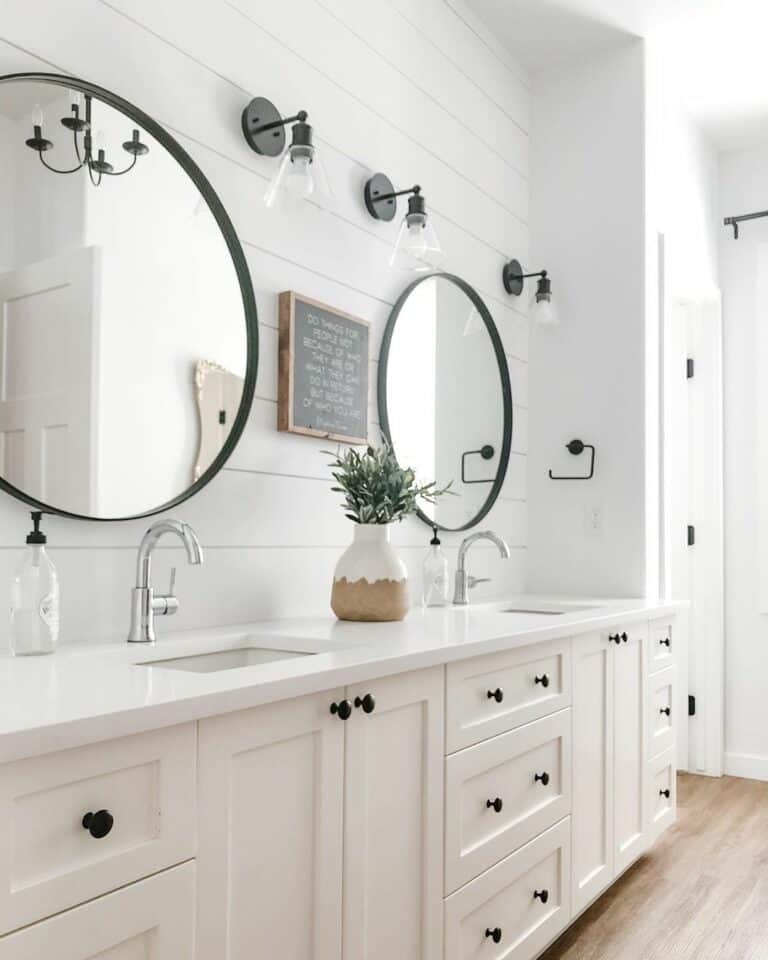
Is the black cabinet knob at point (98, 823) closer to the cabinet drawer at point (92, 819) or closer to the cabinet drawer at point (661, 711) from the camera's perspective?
the cabinet drawer at point (92, 819)

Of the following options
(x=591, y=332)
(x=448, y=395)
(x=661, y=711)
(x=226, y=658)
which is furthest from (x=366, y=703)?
(x=591, y=332)

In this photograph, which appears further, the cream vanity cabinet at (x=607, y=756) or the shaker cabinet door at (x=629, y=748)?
the shaker cabinet door at (x=629, y=748)

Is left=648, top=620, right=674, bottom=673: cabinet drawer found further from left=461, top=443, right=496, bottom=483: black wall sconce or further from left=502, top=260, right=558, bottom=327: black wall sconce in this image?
left=502, top=260, right=558, bottom=327: black wall sconce

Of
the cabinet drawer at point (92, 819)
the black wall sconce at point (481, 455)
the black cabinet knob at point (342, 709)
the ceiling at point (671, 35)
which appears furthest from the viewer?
the ceiling at point (671, 35)

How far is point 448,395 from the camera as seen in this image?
2801 millimetres

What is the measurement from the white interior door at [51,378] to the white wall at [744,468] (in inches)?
121

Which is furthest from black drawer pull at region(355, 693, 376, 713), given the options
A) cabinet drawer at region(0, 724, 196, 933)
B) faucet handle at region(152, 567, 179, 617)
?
faucet handle at region(152, 567, 179, 617)

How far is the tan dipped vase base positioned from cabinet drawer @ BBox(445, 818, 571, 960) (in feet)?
1.89

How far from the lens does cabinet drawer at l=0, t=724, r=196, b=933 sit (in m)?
0.95

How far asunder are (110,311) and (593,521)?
198cm

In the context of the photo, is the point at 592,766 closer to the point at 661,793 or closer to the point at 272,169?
the point at 661,793

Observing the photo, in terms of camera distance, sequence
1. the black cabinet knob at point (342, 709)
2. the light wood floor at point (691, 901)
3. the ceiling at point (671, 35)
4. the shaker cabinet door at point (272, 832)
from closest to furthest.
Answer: the shaker cabinet door at point (272, 832) → the black cabinet knob at point (342, 709) → the light wood floor at point (691, 901) → the ceiling at point (671, 35)

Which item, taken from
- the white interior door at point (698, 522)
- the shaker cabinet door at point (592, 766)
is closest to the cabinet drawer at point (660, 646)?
the shaker cabinet door at point (592, 766)

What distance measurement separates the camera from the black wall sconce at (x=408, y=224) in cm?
236
